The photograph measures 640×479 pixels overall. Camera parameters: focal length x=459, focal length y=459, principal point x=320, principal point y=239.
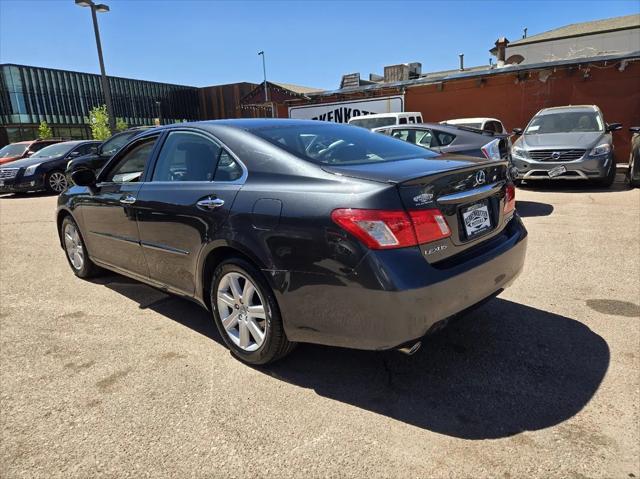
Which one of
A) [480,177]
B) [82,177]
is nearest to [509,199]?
[480,177]

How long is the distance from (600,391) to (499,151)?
538 centimetres

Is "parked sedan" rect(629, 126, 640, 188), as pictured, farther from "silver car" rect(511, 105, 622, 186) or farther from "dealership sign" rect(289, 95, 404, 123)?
"dealership sign" rect(289, 95, 404, 123)

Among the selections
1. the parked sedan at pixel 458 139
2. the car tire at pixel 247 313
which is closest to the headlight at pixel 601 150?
the parked sedan at pixel 458 139

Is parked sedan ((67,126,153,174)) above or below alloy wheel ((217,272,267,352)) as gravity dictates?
above

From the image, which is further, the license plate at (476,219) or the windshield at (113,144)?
the windshield at (113,144)

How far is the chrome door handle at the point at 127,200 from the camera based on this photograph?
3686mm

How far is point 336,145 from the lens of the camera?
3178 mm

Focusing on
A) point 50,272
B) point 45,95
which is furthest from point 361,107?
point 45,95

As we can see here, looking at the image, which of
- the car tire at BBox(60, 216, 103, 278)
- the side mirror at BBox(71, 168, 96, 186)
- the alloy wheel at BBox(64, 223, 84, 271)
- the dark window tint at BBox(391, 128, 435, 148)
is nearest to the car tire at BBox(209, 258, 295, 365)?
the side mirror at BBox(71, 168, 96, 186)

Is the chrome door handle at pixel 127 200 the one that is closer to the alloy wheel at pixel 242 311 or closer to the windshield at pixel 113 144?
the alloy wheel at pixel 242 311

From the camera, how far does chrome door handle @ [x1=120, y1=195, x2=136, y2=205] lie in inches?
145

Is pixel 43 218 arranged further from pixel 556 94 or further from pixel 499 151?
pixel 556 94

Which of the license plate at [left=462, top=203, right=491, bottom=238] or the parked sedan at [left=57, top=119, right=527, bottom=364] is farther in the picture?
the license plate at [left=462, top=203, right=491, bottom=238]

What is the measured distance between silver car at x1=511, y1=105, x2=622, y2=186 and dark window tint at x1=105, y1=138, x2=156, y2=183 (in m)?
7.99
